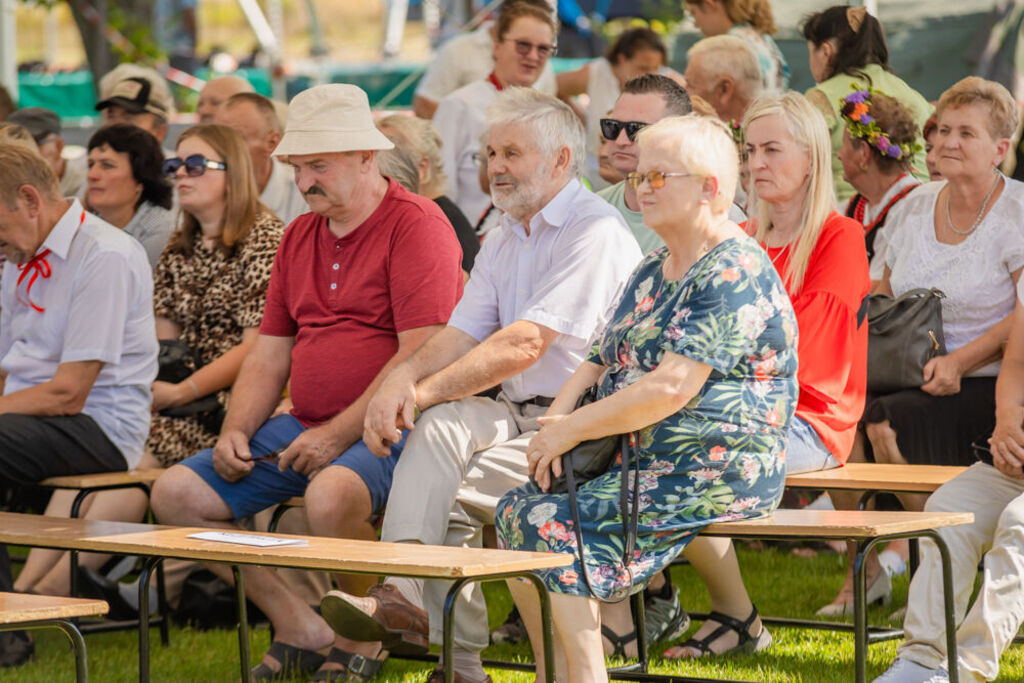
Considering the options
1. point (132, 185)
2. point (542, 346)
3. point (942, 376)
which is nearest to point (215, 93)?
point (132, 185)

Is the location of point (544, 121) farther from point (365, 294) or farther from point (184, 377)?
point (184, 377)

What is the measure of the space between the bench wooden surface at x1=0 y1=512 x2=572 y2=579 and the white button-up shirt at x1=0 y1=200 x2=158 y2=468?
4.01 ft

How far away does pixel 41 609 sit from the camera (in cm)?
331

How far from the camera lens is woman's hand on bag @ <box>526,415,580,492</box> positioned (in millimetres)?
3861

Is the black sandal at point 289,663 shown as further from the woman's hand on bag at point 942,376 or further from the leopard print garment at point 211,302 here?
the woman's hand on bag at point 942,376

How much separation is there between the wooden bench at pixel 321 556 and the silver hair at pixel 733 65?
3499 millimetres

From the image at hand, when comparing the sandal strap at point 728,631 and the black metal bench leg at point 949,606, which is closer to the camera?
the black metal bench leg at point 949,606

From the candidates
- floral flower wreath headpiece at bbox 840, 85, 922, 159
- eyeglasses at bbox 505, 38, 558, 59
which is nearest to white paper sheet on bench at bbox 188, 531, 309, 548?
floral flower wreath headpiece at bbox 840, 85, 922, 159

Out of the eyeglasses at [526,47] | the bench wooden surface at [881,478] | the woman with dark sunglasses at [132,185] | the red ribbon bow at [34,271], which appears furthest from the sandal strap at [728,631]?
the eyeglasses at [526,47]

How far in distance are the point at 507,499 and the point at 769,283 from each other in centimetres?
91

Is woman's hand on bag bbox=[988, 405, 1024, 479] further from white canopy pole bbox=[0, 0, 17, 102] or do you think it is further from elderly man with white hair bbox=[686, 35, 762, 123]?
white canopy pole bbox=[0, 0, 17, 102]

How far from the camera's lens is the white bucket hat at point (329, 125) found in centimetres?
500

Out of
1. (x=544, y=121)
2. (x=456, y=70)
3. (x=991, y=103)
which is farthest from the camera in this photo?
(x=456, y=70)

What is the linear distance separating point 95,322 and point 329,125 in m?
1.21
